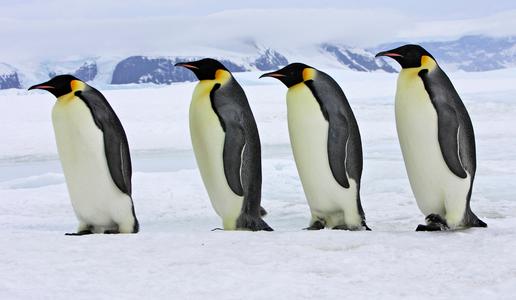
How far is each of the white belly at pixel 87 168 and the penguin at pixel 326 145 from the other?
1.08 meters

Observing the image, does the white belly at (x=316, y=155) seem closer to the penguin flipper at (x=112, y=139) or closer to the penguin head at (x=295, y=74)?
the penguin head at (x=295, y=74)

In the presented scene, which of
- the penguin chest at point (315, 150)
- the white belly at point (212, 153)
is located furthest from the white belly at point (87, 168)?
the penguin chest at point (315, 150)

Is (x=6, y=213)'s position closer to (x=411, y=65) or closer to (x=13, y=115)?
(x=411, y=65)

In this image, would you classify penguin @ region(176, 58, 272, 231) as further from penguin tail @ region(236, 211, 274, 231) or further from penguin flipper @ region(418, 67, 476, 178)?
penguin flipper @ region(418, 67, 476, 178)

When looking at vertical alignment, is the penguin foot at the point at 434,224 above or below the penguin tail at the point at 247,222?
above

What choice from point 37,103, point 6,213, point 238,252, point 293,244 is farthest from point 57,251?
point 37,103

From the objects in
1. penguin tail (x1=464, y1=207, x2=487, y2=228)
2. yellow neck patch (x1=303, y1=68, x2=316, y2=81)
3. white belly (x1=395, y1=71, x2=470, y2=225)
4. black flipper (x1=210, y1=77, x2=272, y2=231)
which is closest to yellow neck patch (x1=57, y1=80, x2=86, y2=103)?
black flipper (x1=210, y1=77, x2=272, y2=231)

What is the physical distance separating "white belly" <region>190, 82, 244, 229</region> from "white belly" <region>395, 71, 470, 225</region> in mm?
1021

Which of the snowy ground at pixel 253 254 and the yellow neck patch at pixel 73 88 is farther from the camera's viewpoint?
the yellow neck patch at pixel 73 88

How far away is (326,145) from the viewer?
3.96 metres

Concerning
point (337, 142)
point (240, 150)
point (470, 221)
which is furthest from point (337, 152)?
point (470, 221)

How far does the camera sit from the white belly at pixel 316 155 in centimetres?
397

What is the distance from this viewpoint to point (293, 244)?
3.00 meters

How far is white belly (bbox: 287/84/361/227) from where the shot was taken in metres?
3.97
